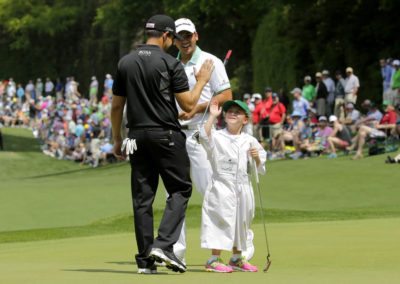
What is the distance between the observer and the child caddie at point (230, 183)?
946 cm

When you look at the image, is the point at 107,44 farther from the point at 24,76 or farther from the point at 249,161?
the point at 249,161

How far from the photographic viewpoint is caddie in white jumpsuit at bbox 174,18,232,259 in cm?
1036

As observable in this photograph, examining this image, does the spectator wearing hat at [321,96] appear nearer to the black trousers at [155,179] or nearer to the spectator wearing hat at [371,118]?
the spectator wearing hat at [371,118]

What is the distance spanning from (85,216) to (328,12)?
2030cm

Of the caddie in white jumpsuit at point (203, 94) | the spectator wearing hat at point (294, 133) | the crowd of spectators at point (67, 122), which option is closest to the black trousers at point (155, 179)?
the caddie in white jumpsuit at point (203, 94)

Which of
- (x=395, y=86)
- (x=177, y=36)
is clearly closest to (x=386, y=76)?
(x=395, y=86)

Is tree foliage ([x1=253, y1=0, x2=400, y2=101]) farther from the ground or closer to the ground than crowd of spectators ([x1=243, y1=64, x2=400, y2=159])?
farther from the ground

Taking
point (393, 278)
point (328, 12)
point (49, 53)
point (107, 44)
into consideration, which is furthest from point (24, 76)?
point (393, 278)

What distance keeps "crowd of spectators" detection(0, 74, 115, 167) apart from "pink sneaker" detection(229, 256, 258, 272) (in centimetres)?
2804

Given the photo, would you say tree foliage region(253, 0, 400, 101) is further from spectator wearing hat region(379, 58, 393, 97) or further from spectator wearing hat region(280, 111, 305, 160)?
spectator wearing hat region(280, 111, 305, 160)

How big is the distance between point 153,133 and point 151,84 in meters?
0.37

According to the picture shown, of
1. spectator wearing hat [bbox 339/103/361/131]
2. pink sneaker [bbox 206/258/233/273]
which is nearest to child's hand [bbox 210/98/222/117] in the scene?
pink sneaker [bbox 206/258/233/273]

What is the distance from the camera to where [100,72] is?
69125mm

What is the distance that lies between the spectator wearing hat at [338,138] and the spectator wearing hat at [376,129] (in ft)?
0.62
